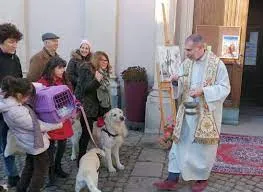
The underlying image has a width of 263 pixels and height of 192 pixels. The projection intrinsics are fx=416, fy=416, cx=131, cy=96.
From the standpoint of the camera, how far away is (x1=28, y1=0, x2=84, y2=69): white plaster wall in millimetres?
7562

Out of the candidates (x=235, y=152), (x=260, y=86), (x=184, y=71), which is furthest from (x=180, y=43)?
(x=260, y=86)

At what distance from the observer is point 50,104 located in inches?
155

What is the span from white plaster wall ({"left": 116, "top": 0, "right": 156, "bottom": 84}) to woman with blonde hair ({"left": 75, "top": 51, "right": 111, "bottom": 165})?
94.6 inches

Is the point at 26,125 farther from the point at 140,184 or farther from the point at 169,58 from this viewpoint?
the point at 169,58

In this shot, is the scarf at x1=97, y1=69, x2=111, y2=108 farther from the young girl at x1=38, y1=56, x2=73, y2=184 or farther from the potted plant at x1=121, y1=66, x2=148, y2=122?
the potted plant at x1=121, y1=66, x2=148, y2=122

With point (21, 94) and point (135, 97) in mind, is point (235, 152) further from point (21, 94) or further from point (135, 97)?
point (21, 94)

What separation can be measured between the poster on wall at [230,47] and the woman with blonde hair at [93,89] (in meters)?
3.09

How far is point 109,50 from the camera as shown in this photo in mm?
7422

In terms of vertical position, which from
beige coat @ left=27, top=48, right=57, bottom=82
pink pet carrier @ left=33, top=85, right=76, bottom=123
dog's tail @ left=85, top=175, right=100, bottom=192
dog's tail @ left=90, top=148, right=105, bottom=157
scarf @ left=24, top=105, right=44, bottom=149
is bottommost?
dog's tail @ left=85, top=175, right=100, bottom=192

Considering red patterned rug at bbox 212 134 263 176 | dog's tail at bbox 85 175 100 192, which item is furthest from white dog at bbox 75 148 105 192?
red patterned rug at bbox 212 134 263 176

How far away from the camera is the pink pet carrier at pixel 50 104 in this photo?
12.9 feet

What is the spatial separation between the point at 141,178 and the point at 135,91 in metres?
2.36

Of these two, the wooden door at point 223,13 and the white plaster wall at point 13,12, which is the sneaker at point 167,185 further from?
the white plaster wall at point 13,12

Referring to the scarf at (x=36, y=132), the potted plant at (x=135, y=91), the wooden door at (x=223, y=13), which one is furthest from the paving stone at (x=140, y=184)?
the wooden door at (x=223, y=13)
